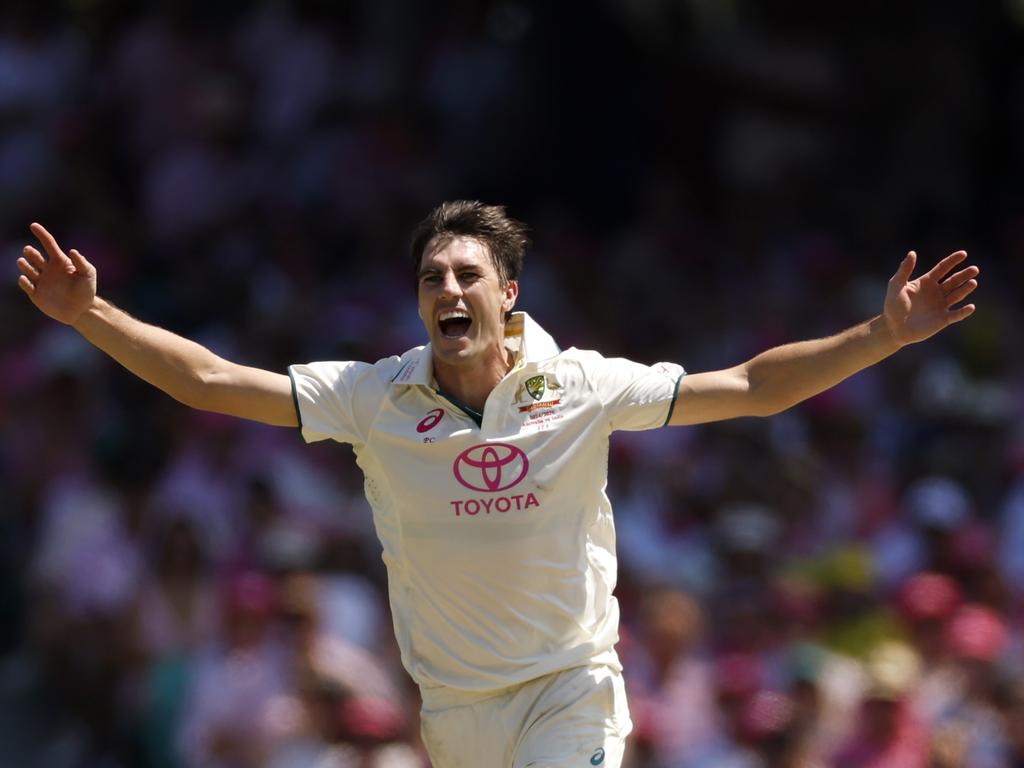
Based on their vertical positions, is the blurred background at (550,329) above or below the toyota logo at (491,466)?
above

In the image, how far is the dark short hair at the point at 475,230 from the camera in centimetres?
612

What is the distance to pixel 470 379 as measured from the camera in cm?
609

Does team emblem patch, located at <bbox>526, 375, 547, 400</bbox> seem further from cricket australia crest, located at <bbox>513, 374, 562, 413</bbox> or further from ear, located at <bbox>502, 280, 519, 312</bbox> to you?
ear, located at <bbox>502, 280, 519, 312</bbox>

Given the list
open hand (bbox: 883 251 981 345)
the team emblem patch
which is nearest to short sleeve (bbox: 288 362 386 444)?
the team emblem patch

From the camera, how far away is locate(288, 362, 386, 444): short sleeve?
600 cm

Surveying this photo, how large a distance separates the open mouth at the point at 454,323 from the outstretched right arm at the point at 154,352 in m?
0.48

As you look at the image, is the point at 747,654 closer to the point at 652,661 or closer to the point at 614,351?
the point at 652,661

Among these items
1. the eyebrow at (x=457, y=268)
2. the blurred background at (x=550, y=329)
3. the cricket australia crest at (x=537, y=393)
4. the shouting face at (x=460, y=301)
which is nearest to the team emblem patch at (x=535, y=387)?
the cricket australia crest at (x=537, y=393)

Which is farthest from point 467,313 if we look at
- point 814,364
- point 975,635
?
point 975,635

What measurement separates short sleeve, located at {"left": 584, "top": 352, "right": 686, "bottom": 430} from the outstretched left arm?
36 mm

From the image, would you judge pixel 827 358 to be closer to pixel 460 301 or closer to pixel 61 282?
pixel 460 301

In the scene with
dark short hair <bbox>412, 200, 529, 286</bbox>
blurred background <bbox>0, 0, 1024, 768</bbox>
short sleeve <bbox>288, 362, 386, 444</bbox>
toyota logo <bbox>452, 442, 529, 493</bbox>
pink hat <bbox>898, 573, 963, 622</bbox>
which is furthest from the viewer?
pink hat <bbox>898, 573, 963, 622</bbox>

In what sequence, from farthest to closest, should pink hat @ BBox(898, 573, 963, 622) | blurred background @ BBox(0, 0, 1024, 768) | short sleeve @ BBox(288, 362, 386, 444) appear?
pink hat @ BBox(898, 573, 963, 622), blurred background @ BBox(0, 0, 1024, 768), short sleeve @ BBox(288, 362, 386, 444)

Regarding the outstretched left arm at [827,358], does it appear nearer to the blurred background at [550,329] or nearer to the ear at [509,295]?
the ear at [509,295]
